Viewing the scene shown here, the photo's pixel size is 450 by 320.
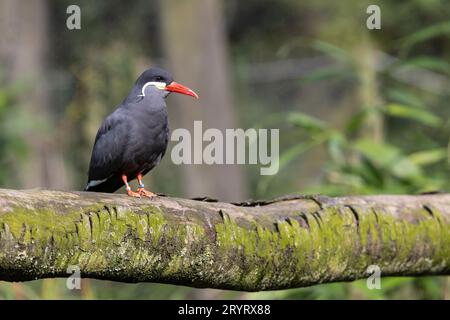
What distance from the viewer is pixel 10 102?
7.98m

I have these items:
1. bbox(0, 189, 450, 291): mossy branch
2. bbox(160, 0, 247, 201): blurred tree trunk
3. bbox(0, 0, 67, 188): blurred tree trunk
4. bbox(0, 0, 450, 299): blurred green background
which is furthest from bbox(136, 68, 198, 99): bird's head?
bbox(160, 0, 247, 201): blurred tree trunk

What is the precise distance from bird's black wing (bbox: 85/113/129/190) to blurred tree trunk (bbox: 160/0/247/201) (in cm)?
560

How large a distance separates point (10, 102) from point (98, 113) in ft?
→ 11.3

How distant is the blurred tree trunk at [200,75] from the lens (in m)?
9.95

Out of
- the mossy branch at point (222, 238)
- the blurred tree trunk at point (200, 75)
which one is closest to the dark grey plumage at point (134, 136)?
the mossy branch at point (222, 238)

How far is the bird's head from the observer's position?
4227 millimetres

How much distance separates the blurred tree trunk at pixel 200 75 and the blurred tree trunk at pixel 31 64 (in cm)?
158

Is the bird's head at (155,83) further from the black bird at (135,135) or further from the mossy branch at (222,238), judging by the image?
the mossy branch at (222,238)

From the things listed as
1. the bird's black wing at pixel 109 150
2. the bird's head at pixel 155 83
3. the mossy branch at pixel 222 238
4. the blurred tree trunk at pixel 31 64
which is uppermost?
the blurred tree trunk at pixel 31 64

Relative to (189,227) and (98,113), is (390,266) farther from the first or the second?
(98,113)

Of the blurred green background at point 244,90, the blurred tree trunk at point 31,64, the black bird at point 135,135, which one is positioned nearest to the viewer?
the black bird at point 135,135

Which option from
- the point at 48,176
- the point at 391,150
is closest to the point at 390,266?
the point at 391,150

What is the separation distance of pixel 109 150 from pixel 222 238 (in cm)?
108

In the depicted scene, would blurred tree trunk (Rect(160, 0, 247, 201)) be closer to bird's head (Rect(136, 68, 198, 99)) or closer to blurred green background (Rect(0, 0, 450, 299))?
blurred green background (Rect(0, 0, 450, 299))
